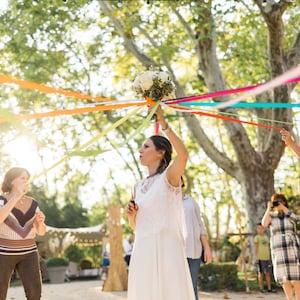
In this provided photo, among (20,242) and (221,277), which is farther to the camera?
(221,277)

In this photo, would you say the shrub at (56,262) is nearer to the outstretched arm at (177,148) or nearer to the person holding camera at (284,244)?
the person holding camera at (284,244)

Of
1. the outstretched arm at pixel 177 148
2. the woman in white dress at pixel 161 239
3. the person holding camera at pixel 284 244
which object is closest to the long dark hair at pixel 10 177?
the woman in white dress at pixel 161 239

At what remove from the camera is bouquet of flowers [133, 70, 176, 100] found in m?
4.45

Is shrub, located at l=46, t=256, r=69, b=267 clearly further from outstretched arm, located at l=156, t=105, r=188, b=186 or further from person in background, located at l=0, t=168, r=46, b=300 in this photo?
outstretched arm, located at l=156, t=105, r=188, b=186

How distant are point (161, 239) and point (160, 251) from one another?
8 cm

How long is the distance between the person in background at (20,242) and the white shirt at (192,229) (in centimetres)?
203

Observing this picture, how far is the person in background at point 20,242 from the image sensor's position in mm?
5121

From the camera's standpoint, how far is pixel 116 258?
1468cm

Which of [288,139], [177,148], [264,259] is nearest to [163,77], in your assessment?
[177,148]

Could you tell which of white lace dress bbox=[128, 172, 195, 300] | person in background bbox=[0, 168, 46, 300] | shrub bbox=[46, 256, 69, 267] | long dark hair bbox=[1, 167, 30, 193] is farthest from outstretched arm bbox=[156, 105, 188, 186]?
shrub bbox=[46, 256, 69, 267]

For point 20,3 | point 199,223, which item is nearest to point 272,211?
point 199,223

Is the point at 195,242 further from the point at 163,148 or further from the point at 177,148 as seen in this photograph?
the point at 177,148

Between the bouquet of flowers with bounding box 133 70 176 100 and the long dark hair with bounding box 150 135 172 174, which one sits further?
the bouquet of flowers with bounding box 133 70 176 100

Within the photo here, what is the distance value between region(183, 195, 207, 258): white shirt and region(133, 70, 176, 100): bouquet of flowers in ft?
8.59
